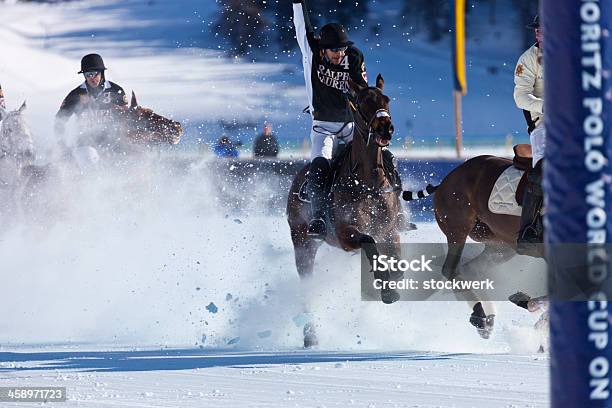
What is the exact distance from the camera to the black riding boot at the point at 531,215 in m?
7.40

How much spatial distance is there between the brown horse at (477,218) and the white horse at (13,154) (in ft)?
16.4

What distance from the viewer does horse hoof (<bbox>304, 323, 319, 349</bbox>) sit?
7941mm

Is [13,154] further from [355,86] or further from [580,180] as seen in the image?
[580,180]

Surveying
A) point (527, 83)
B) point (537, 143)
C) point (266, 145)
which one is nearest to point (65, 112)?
point (527, 83)

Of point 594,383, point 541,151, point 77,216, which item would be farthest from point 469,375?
point 77,216

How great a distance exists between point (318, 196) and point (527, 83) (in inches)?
71.3

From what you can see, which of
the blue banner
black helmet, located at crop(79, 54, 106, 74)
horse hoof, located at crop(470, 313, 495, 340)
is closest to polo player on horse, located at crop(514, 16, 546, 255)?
horse hoof, located at crop(470, 313, 495, 340)

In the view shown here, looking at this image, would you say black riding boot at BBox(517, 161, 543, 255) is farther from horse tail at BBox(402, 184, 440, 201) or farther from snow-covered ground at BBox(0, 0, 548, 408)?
horse tail at BBox(402, 184, 440, 201)

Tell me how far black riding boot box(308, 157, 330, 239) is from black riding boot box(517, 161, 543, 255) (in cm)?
154

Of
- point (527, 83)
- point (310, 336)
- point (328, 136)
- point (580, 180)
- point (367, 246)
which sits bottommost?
point (310, 336)

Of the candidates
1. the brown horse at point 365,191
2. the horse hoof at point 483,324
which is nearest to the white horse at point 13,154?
the brown horse at point 365,191

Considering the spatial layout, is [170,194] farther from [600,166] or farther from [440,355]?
[600,166]

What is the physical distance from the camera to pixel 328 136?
8.45m

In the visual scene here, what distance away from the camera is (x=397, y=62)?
23359 mm
